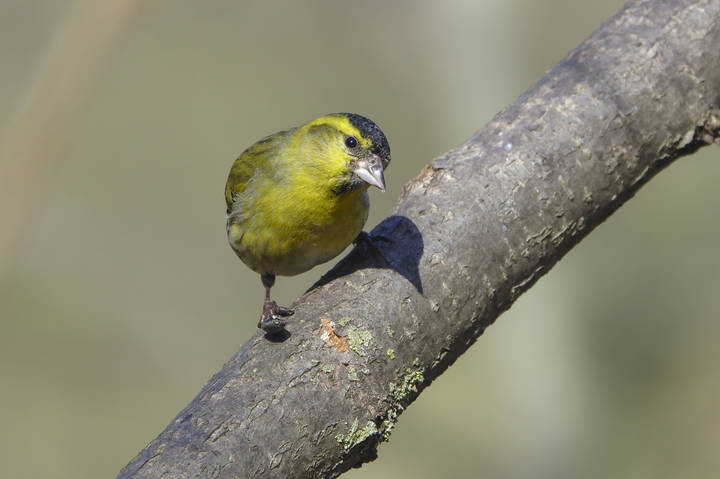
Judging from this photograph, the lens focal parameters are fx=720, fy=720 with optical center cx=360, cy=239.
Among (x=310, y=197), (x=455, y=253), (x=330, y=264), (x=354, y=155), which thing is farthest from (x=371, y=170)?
(x=330, y=264)

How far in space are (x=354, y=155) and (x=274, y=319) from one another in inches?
36.4

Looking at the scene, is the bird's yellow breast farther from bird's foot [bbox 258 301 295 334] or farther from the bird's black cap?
bird's foot [bbox 258 301 295 334]

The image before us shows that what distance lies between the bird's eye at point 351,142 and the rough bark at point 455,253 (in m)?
0.32

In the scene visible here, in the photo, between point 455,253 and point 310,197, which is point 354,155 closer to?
point 310,197

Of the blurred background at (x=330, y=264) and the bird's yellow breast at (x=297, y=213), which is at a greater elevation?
the blurred background at (x=330, y=264)

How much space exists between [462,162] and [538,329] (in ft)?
18.2

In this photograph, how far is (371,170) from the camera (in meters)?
3.22

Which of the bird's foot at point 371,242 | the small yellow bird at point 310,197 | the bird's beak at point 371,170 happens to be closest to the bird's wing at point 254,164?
the small yellow bird at point 310,197

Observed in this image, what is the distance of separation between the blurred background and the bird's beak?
515cm

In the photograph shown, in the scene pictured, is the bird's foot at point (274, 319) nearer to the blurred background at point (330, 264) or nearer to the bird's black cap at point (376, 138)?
the bird's black cap at point (376, 138)

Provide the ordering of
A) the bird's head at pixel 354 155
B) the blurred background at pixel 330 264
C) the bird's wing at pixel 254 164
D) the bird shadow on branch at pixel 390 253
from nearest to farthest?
1. the bird shadow on branch at pixel 390 253
2. the bird's head at pixel 354 155
3. the bird's wing at pixel 254 164
4. the blurred background at pixel 330 264

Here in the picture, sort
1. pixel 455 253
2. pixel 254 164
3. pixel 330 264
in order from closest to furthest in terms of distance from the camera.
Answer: pixel 455 253, pixel 254 164, pixel 330 264

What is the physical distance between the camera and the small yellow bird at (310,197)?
328 cm

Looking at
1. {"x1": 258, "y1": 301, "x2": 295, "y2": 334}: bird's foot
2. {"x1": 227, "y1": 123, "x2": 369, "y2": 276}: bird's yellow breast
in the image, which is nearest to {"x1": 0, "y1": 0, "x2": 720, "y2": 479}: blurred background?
{"x1": 227, "y1": 123, "x2": 369, "y2": 276}: bird's yellow breast
